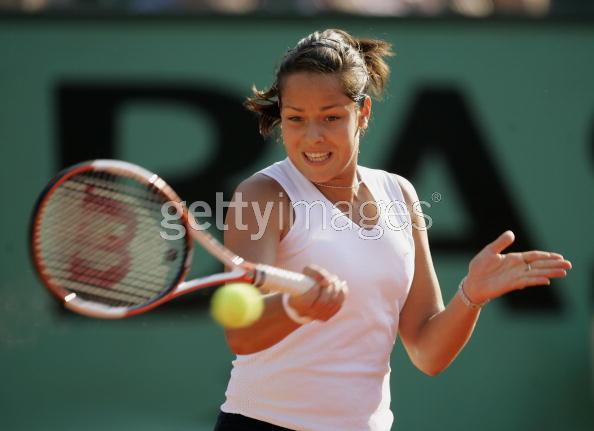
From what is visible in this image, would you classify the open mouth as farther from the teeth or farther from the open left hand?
the open left hand

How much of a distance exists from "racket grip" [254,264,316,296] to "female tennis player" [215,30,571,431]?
3 centimetres

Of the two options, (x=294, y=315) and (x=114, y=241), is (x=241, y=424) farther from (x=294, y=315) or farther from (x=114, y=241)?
(x=114, y=241)

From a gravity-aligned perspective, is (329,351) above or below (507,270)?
below

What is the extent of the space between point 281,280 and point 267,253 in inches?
5.5

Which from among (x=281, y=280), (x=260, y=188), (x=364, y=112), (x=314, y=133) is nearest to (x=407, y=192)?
(x=364, y=112)

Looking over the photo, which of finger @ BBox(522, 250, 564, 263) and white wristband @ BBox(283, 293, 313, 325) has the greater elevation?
finger @ BBox(522, 250, 564, 263)

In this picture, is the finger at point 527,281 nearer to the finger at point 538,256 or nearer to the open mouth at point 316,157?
the finger at point 538,256

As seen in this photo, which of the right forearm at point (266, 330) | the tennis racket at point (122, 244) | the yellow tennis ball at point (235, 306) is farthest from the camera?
the tennis racket at point (122, 244)

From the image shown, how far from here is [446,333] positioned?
271 cm

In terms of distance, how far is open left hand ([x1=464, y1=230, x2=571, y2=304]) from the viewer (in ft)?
8.50

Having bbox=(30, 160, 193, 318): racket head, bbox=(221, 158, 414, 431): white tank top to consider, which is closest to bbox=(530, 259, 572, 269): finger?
bbox=(221, 158, 414, 431): white tank top

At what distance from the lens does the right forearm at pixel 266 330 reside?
2.37 m

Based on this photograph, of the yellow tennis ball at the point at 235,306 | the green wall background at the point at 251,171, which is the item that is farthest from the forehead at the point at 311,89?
the green wall background at the point at 251,171

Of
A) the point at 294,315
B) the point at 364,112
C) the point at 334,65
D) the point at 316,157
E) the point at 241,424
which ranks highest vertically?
the point at 334,65
